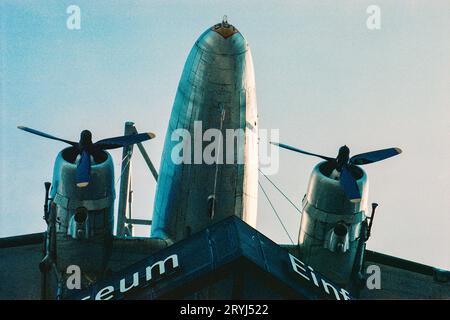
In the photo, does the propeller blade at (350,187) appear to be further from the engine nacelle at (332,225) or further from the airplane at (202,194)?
the engine nacelle at (332,225)

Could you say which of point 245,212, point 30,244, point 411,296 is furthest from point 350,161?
point 30,244

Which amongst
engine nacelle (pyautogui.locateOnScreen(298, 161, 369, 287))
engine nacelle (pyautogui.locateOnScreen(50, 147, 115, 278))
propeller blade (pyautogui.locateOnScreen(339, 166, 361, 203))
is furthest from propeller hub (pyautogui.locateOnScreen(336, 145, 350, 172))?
engine nacelle (pyautogui.locateOnScreen(50, 147, 115, 278))

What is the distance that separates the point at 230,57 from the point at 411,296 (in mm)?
12886

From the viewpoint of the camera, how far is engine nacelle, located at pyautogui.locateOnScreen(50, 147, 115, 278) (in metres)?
30.7

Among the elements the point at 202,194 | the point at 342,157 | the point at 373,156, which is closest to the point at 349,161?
the point at 342,157

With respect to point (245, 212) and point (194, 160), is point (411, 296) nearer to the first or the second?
point (245, 212)

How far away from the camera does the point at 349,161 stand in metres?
32.3

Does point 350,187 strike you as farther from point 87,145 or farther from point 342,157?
point 87,145

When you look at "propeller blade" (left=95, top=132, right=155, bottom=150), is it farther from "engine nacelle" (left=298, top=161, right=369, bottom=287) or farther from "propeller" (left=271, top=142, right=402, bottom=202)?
"engine nacelle" (left=298, top=161, right=369, bottom=287)

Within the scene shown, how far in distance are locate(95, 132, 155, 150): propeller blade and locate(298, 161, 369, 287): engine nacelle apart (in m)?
6.57

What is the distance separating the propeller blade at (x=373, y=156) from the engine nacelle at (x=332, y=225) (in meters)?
0.59

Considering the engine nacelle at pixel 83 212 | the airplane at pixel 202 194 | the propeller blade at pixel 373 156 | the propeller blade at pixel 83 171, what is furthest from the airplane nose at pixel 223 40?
the propeller blade at pixel 373 156

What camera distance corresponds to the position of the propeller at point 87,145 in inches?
1179

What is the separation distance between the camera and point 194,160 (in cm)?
3198
